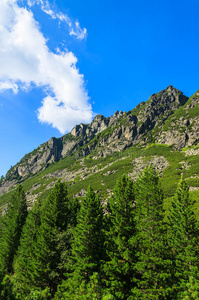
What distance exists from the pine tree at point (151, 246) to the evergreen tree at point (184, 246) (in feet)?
5.77

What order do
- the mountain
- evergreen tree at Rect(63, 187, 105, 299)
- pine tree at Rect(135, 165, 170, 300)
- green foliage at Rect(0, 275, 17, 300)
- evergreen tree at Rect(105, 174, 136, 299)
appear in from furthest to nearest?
the mountain < evergreen tree at Rect(63, 187, 105, 299) < evergreen tree at Rect(105, 174, 136, 299) < pine tree at Rect(135, 165, 170, 300) < green foliage at Rect(0, 275, 17, 300)

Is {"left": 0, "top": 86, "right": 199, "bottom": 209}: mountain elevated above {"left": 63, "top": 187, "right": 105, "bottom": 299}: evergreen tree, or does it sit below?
above

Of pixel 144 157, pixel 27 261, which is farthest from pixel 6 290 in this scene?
pixel 144 157

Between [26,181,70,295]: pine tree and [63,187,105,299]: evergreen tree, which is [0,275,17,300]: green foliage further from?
[26,181,70,295]: pine tree

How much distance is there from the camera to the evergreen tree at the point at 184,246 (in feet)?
47.3

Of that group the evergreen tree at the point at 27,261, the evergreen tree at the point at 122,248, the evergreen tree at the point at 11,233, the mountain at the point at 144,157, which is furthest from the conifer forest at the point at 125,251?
the mountain at the point at 144,157

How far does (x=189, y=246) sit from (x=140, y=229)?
4.92 meters

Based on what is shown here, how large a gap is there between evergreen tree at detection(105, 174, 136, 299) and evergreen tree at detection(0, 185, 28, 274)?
2535 cm

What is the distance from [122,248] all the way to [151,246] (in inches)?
111

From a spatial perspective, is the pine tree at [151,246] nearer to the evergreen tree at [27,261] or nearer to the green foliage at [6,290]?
the green foliage at [6,290]

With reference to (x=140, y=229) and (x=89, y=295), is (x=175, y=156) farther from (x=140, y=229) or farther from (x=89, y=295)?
(x=89, y=295)

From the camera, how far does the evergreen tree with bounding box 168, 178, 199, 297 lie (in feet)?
47.3

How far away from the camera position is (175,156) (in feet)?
389

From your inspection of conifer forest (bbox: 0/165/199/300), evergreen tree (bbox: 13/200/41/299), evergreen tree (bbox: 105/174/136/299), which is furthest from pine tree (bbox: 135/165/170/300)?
evergreen tree (bbox: 13/200/41/299)
